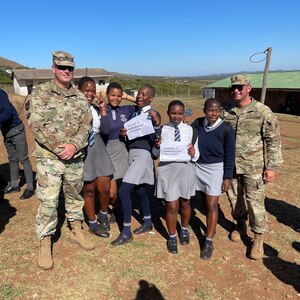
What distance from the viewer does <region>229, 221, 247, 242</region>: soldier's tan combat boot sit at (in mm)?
4137

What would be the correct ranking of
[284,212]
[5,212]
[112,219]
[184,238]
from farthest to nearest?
[284,212]
[5,212]
[112,219]
[184,238]

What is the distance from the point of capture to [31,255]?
11.9 feet

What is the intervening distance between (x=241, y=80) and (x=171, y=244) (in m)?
2.14

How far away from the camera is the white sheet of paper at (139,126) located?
11.8 ft

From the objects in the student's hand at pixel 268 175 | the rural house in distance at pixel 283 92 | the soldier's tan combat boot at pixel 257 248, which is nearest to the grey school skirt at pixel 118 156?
the student's hand at pixel 268 175

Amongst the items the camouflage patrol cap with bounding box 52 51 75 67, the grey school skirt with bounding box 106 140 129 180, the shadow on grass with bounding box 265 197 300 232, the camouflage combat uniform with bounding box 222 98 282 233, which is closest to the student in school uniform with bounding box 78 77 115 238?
the grey school skirt with bounding box 106 140 129 180

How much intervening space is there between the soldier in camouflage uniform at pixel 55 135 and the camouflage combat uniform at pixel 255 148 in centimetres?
176

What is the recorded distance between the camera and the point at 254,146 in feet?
11.7

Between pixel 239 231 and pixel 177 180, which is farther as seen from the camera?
pixel 239 231

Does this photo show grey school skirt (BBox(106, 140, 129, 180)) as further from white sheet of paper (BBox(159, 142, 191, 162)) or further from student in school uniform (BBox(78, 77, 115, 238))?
white sheet of paper (BBox(159, 142, 191, 162))

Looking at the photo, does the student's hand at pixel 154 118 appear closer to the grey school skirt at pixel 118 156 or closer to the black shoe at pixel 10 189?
the grey school skirt at pixel 118 156

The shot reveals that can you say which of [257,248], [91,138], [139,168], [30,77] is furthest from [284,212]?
[30,77]

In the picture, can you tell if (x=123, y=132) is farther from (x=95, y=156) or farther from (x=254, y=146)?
(x=254, y=146)

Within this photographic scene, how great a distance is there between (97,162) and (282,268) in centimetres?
253
